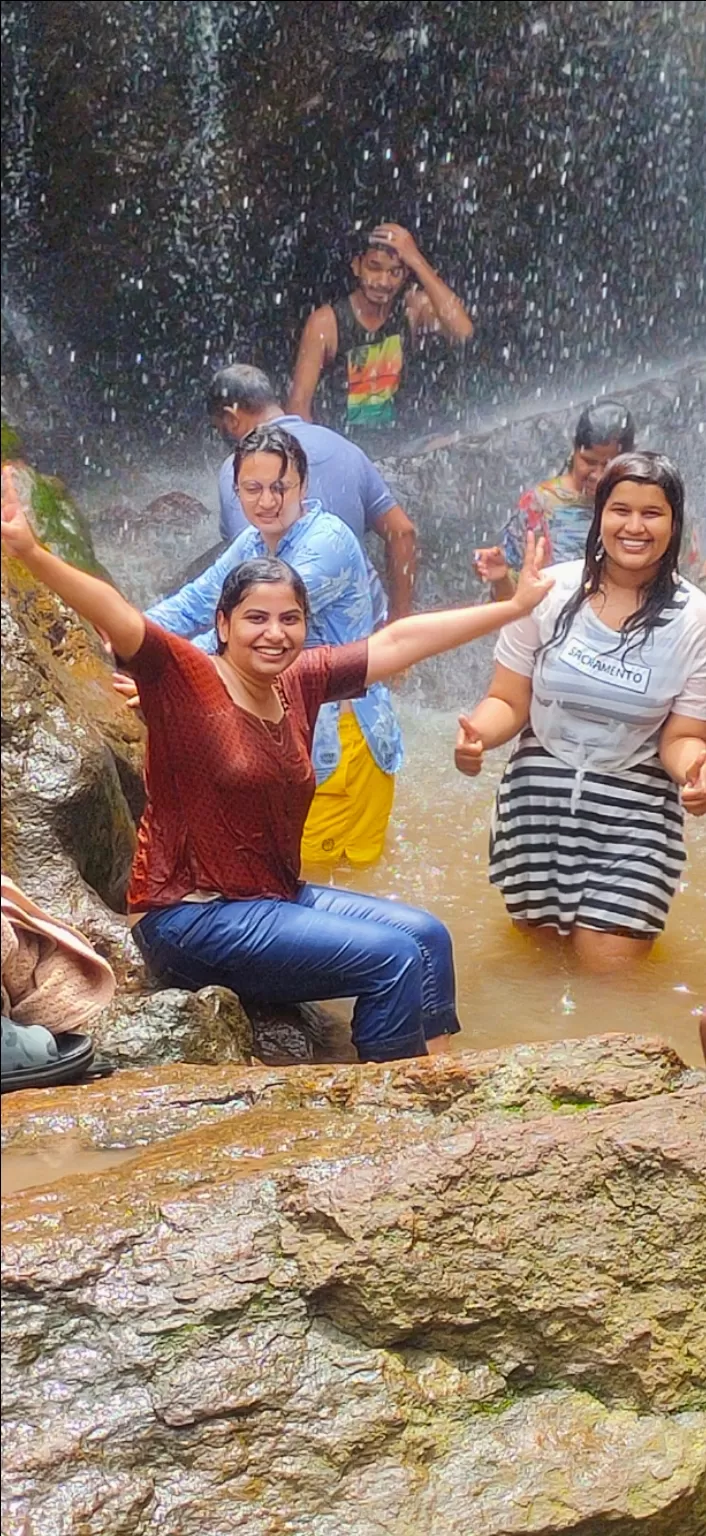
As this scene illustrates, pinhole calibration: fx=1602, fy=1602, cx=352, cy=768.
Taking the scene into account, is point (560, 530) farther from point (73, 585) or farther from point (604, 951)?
point (73, 585)

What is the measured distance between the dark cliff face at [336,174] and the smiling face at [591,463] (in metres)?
1.35

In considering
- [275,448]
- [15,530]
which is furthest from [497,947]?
[15,530]

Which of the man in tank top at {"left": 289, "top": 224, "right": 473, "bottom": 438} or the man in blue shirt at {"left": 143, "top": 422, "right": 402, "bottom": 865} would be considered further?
the man in tank top at {"left": 289, "top": 224, "right": 473, "bottom": 438}

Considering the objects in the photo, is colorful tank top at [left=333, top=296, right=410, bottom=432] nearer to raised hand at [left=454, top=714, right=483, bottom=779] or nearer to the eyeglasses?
the eyeglasses

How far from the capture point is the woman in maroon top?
8.35ft

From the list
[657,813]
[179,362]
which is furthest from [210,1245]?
[179,362]

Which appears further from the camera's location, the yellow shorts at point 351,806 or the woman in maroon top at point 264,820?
the yellow shorts at point 351,806

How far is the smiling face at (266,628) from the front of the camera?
8.32 feet

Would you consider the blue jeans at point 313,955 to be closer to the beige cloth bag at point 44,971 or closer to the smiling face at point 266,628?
the smiling face at point 266,628

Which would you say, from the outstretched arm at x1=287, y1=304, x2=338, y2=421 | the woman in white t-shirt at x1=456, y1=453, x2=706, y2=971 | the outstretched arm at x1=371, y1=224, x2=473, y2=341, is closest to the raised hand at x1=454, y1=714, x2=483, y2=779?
the woman in white t-shirt at x1=456, y1=453, x2=706, y2=971

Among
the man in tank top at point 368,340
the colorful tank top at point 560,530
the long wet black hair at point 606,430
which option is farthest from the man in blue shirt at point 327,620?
the man in tank top at point 368,340

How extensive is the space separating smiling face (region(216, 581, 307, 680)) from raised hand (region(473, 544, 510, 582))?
1.55 feet

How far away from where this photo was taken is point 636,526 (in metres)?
2.84

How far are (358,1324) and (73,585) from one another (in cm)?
107
